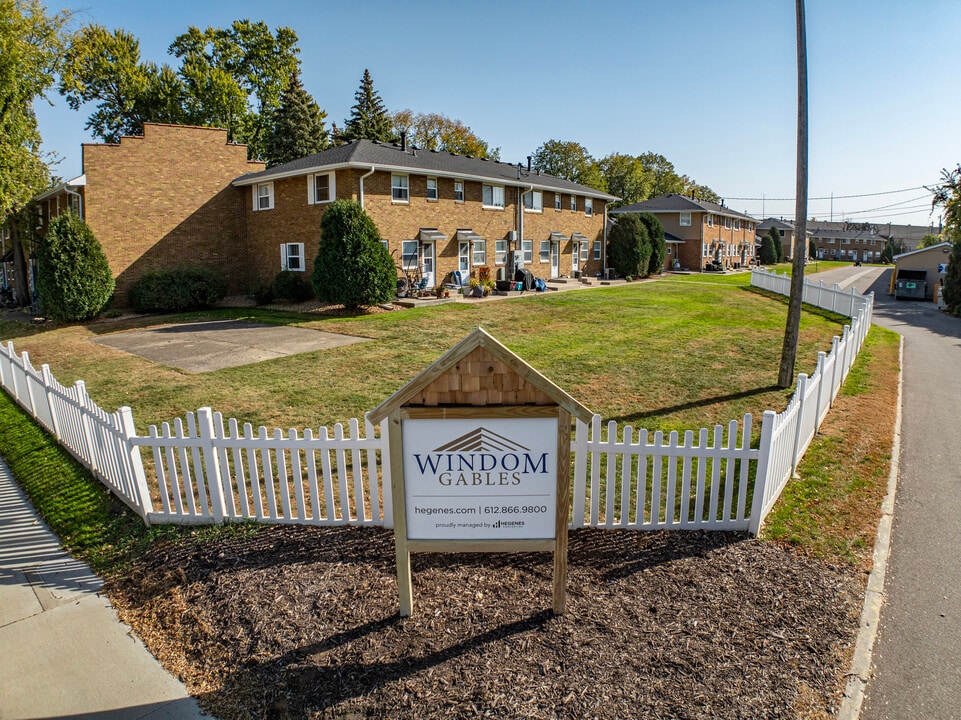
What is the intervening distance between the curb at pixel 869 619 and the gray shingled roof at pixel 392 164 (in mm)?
20600

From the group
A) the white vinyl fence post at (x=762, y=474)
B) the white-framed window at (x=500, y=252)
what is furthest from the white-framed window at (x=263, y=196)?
the white vinyl fence post at (x=762, y=474)

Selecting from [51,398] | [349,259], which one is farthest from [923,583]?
[349,259]

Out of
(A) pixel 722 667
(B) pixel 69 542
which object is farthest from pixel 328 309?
(A) pixel 722 667

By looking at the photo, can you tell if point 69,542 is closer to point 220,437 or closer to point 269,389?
point 220,437

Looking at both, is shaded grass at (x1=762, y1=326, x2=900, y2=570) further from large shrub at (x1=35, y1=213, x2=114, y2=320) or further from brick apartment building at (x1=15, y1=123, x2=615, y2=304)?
A: large shrub at (x1=35, y1=213, x2=114, y2=320)

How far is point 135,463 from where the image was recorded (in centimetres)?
586

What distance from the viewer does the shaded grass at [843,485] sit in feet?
18.2

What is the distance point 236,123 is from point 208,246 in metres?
25.0

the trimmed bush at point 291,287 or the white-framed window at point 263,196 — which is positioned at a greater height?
the white-framed window at point 263,196

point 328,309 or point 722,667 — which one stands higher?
point 328,309

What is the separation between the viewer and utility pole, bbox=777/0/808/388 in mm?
10297

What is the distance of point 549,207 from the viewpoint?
34.6 meters

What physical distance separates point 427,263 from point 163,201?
11.1m

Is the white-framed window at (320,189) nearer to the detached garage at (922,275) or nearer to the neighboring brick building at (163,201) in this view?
the neighboring brick building at (163,201)
